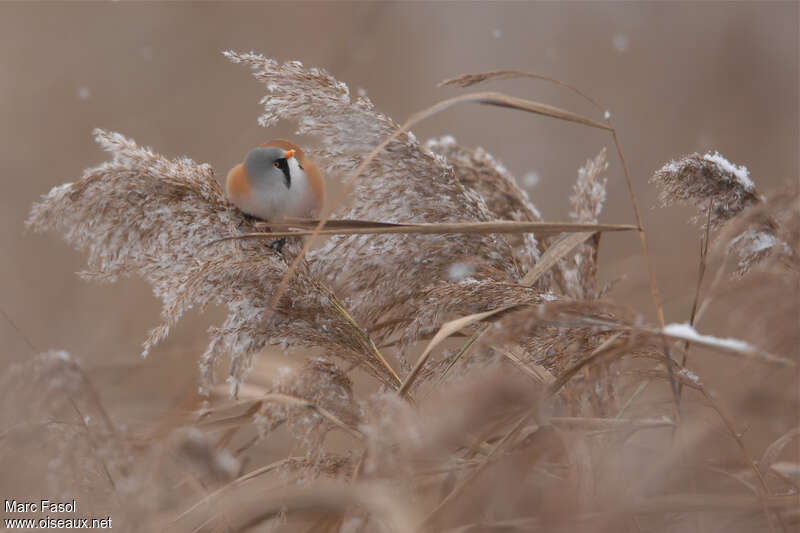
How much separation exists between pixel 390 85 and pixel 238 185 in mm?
1532

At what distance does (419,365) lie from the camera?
1.82ft

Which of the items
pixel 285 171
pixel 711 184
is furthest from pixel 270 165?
pixel 711 184

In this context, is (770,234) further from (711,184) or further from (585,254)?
(585,254)

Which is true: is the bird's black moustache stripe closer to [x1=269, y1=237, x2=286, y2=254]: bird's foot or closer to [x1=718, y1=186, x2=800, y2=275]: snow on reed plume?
[x1=269, y1=237, x2=286, y2=254]: bird's foot

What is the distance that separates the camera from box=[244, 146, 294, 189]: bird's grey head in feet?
2.80

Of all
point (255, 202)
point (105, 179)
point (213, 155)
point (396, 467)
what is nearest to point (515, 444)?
point (396, 467)

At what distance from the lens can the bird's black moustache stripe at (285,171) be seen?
885mm

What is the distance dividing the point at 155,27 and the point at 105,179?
1.78m

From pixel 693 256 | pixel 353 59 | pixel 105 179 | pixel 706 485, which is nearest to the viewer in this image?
pixel 706 485

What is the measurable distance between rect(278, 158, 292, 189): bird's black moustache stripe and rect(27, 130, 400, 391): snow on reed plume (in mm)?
144

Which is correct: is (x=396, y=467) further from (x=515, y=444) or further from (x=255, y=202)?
(x=255, y=202)

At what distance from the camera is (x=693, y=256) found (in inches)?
32.0

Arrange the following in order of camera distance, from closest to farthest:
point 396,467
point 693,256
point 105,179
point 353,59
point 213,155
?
point 396,467 < point 105,179 < point 693,256 < point 213,155 < point 353,59

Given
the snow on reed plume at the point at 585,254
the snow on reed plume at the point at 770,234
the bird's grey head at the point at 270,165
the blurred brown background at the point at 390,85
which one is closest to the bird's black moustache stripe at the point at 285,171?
the bird's grey head at the point at 270,165
